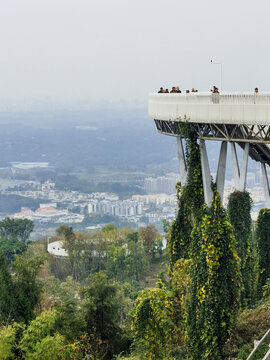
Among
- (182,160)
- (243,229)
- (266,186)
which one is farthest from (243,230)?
(182,160)

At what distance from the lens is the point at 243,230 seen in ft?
47.2

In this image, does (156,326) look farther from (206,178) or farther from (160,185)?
(160,185)

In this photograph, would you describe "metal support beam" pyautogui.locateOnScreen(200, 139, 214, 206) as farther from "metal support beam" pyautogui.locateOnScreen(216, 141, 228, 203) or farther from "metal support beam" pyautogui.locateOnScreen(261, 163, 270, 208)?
"metal support beam" pyautogui.locateOnScreen(261, 163, 270, 208)

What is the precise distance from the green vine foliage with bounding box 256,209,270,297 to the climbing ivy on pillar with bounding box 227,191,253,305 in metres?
0.90

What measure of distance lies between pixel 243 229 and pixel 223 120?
9.17 feet

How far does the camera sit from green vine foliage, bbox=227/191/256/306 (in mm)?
14102

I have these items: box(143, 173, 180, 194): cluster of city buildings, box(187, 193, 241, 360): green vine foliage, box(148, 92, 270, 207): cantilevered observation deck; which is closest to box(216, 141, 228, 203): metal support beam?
box(148, 92, 270, 207): cantilevered observation deck

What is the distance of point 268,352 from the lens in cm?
1020

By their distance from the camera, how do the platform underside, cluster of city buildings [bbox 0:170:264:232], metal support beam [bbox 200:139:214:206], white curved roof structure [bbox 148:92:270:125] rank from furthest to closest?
cluster of city buildings [bbox 0:170:264:232] → metal support beam [bbox 200:139:214:206] → the platform underside → white curved roof structure [bbox 148:92:270:125]

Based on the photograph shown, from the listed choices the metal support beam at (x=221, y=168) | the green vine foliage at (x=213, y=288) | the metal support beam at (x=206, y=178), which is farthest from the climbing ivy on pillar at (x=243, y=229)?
the green vine foliage at (x=213, y=288)

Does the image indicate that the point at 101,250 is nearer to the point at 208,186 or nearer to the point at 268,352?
the point at 208,186

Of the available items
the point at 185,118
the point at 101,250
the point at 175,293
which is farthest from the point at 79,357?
the point at 101,250

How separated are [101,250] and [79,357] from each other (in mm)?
28261

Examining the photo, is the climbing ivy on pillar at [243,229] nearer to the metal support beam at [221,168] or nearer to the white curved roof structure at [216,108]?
the metal support beam at [221,168]
